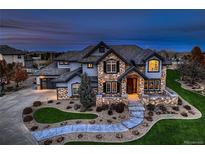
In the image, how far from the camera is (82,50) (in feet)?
77.7

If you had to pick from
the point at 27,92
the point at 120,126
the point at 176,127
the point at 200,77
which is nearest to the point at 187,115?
the point at 176,127

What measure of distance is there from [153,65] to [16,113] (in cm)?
A: 1530

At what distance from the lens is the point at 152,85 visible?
62.2 ft

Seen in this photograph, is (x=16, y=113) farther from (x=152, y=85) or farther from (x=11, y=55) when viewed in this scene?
(x=11, y=55)

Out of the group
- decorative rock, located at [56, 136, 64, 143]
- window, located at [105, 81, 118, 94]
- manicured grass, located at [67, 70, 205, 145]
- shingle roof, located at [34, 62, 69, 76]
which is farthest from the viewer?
shingle roof, located at [34, 62, 69, 76]

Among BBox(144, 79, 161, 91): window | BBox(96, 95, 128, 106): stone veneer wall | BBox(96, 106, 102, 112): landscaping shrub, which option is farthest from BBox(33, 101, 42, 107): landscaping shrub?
BBox(144, 79, 161, 91): window

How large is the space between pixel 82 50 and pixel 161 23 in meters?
11.5

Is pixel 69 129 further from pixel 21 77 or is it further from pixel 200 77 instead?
pixel 200 77

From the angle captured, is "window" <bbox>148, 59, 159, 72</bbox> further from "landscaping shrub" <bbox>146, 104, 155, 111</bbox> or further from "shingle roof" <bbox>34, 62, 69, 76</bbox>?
"shingle roof" <bbox>34, 62, 69, 76</bbox>

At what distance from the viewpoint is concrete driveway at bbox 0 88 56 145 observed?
11.6 metres

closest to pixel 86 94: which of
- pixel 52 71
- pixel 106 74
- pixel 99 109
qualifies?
pixel 99 109

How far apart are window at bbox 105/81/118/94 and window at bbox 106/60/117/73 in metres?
1.39

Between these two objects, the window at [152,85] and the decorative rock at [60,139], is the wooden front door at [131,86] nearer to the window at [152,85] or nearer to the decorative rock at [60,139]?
the window at [152,85]

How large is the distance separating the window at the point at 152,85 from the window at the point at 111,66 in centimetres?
416
